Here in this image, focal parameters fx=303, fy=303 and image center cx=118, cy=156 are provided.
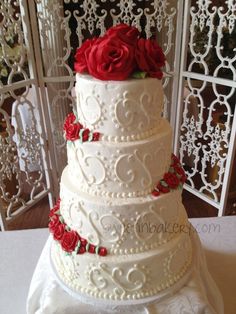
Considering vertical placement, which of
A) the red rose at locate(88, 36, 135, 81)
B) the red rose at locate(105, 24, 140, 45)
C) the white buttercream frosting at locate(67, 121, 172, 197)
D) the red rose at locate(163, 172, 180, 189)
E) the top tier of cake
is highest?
the red rose at locate(105, 24, 140, 45)

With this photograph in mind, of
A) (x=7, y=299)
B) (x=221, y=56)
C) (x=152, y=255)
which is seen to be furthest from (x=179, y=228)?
(x=221, y=56)

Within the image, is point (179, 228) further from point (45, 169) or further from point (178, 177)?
point (45, 169)

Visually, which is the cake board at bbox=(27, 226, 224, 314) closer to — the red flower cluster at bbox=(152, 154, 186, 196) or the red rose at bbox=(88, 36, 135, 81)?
the red flower cluster at bbox=(152, 154, 186, 196)

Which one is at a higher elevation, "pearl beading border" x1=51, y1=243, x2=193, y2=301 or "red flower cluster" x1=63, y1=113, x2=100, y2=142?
"red flower cluster" x1=63, y1=113, x2=100, y2=142

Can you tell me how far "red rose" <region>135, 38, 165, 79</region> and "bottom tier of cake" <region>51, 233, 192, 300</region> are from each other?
628 mm

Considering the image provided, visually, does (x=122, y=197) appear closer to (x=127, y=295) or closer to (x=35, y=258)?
(x=127, y=295)

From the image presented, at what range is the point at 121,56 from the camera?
88 centimetres

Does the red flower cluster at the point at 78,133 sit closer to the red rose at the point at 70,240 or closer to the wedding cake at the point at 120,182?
the wedding cake at the point at 120,182

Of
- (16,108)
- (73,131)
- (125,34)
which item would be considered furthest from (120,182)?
(16,108)

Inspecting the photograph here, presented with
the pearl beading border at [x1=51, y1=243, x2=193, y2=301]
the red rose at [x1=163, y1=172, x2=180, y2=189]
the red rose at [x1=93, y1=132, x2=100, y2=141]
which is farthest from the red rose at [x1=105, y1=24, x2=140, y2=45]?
the pearl beading border at [x1=51, y1=243, x2=193, y2=301]

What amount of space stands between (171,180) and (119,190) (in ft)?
0.66

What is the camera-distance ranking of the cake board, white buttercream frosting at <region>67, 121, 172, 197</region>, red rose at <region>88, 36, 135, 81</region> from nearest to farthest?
red rose at <region>88, 36, 135, 81</region>, white buttercream frosting at <region>67, 121, 172, 197</region>, the cake board

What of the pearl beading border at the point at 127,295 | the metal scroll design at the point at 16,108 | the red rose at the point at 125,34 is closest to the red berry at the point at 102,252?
the pearl beading border at the point at 127,295

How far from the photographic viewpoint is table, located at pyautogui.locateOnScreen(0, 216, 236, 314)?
139 cm
